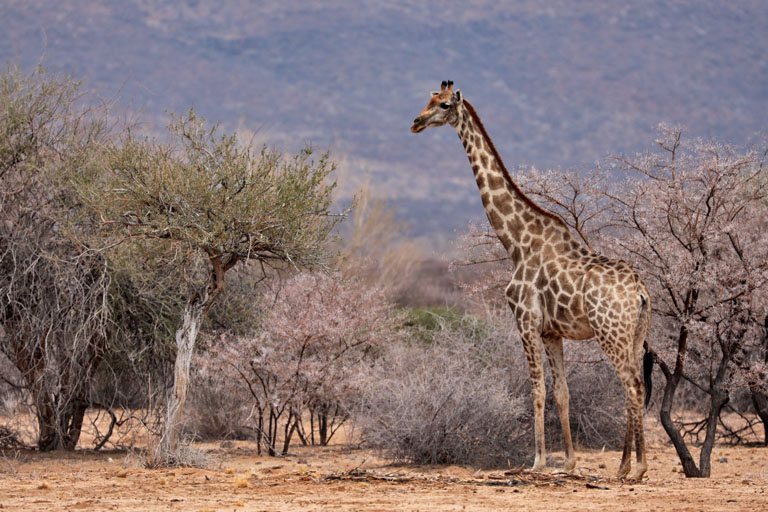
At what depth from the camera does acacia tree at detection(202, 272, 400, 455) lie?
1162cm

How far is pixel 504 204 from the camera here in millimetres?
8734

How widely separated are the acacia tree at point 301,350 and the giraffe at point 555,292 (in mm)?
3347

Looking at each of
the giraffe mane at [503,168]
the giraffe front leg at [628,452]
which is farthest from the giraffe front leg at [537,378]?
the giraffe mane at [503,168]

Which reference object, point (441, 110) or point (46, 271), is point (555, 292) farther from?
point (46, 271)

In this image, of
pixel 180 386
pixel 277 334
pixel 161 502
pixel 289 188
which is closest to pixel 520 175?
pixel 289 188

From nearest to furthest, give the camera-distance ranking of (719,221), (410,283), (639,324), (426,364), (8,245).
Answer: (639,324)
(719,221)
(8,245)
(426,364)
(410,283)

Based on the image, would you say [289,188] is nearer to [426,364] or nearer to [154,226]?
[154,226]

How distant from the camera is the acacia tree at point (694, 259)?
9.27 m

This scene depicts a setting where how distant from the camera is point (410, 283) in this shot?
149ft

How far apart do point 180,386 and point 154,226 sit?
2021 millimetres

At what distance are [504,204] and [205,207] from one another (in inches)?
139

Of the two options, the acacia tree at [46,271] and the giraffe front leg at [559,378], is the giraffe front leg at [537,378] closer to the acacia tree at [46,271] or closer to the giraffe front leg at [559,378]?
the giraffe front leg at [559,378]

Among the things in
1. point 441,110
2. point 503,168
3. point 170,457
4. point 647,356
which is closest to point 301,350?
point 170,457

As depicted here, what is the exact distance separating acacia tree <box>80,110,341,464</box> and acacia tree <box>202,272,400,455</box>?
157 cm
